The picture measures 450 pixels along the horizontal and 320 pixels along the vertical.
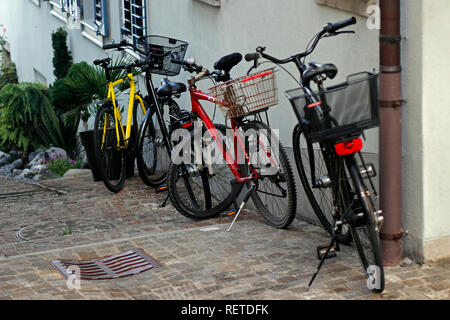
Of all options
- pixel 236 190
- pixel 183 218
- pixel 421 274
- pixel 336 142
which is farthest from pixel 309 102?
pixel 183 218

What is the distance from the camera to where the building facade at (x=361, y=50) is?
430cm

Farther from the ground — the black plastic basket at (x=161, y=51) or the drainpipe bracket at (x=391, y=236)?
the black plastic basket at (x=161, y=51)

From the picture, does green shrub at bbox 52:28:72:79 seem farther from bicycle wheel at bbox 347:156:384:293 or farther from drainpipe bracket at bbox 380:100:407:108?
bicycle wheel at bbox 347:156:384:293

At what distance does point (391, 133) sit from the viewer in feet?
14.5

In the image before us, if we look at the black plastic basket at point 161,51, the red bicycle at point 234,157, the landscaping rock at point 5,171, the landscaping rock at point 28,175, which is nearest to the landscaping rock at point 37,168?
the landscaping rock at point 28,175

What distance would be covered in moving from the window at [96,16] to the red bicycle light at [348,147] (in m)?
7.73

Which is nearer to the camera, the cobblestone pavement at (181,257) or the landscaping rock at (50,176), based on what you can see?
the cobblestone pavement at (181,257)

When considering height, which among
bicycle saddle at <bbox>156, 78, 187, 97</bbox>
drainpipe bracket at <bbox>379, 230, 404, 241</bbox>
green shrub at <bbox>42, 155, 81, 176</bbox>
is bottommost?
drainpipe bracket at <bbox>379, 230, 404, 241</bbox>

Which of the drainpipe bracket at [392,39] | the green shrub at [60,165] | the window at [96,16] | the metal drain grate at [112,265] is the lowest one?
the metal drain grate at [112,265]

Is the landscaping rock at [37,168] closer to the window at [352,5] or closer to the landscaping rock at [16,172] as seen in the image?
the landscaping rock at [16,172]

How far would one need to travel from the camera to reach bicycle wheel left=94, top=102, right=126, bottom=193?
7340 mm

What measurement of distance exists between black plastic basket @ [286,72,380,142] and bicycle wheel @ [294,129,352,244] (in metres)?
0.28

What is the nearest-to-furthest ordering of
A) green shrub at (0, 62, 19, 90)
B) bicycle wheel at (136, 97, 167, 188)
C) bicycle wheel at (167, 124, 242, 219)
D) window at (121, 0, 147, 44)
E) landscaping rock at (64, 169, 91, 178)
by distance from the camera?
bicycle wheel at (167, 124, 242, 219) → bicycle wheel at (136, 97, 167, 188) → window at (121, 0, 147, 44) → landscaping rock at (64, 169, 91, 178) → green shrub at (0, 62, 19, 90)

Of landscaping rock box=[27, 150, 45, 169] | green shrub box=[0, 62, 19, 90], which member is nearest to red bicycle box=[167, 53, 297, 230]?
landscaping rock box=[27, 150, 45, 169]
